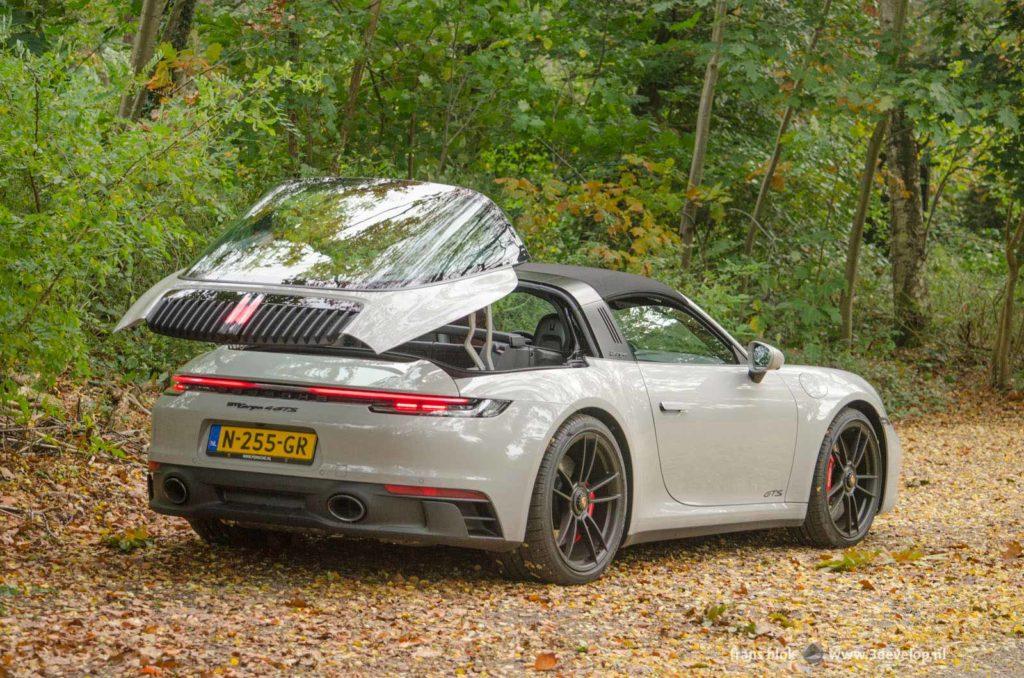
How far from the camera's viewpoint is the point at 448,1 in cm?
1147

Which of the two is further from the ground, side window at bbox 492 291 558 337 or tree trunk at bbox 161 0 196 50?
tree trunk at bbox 161 0 196 50

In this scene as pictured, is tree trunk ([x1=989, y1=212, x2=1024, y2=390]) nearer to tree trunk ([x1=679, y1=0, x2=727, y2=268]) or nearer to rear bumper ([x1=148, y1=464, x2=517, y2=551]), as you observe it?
tree trunk ([x1=679, y1=0, x2=727, y2=268])

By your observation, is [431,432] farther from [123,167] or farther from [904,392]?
[904,392]

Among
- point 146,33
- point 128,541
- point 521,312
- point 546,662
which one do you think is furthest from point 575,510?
point 146,33

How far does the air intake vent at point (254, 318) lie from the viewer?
191 inches

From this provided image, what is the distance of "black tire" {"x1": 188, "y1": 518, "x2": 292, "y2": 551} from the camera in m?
5.93

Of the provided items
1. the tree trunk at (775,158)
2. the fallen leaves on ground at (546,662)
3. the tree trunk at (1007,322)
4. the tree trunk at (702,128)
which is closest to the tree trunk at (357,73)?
the tree trunk at (702,128)

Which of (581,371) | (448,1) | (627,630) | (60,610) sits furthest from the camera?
(448,1)

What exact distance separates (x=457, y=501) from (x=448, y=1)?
7.40 metres

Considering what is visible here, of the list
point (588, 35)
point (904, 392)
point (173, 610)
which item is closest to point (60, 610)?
point (173, 610)

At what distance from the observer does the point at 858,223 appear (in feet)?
52.7

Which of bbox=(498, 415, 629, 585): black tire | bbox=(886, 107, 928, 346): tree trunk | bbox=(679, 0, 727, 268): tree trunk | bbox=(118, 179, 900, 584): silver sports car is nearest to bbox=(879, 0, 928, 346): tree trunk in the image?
bbox=(886, 107, 928, 346): tree trunk

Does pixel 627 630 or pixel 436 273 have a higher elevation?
pixel 436 273

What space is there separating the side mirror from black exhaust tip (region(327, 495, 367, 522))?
244cm
